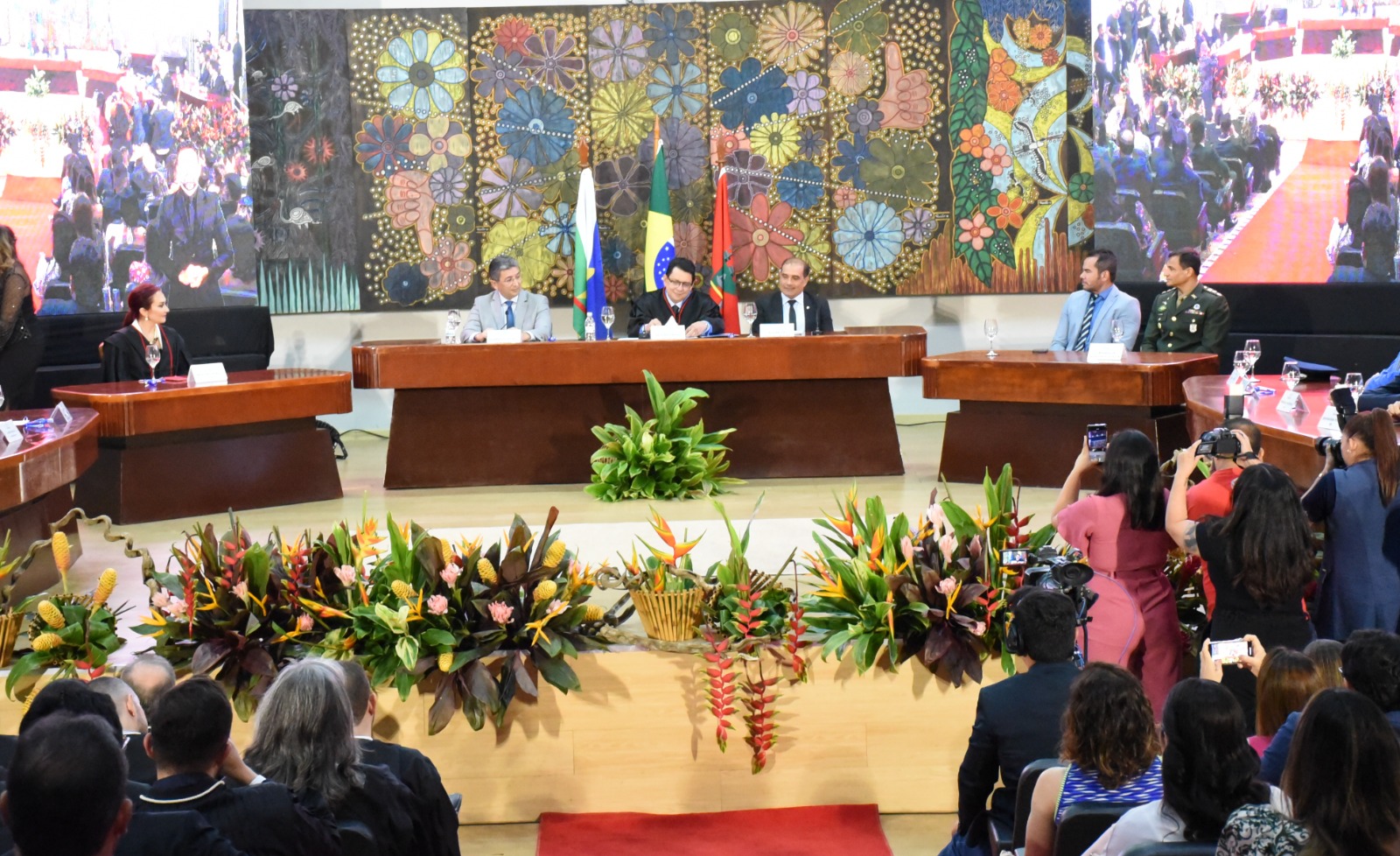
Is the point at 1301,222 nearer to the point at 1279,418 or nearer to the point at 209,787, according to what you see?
the point at 1279,418

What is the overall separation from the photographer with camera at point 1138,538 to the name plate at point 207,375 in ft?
13.3

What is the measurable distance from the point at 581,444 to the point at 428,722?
11.0ft

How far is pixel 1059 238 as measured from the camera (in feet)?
30.7

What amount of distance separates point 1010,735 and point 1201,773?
0.69 meters

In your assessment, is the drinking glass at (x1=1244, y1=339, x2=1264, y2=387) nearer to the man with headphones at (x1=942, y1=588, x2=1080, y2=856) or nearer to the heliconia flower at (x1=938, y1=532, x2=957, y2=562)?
the heliconia flower at (x1=938, y1=532, x2=957, y2=562)

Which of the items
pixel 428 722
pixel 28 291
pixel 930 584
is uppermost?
pixel 28 291

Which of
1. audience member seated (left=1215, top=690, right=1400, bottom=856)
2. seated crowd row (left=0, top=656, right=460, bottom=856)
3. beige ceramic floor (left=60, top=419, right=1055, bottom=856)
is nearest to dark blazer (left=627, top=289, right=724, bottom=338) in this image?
beige ceramic floor (left=60, top=419, right=1055, bottom=856)

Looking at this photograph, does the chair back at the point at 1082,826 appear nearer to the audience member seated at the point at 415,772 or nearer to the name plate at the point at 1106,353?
the audience member seated at the point at 415,772

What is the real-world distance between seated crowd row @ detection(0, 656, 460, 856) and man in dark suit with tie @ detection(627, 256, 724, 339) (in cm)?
467

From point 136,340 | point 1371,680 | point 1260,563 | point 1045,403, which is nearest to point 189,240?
point 136,340

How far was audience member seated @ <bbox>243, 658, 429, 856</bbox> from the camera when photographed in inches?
101

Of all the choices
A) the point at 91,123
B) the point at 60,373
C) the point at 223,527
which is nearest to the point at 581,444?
the point at 223,527

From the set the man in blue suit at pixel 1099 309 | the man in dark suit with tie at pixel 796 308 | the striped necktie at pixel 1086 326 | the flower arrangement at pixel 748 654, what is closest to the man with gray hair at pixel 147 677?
the flower arrangement at pixel 748 654

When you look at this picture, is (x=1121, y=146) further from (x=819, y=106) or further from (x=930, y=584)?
(x=930, y=584)
